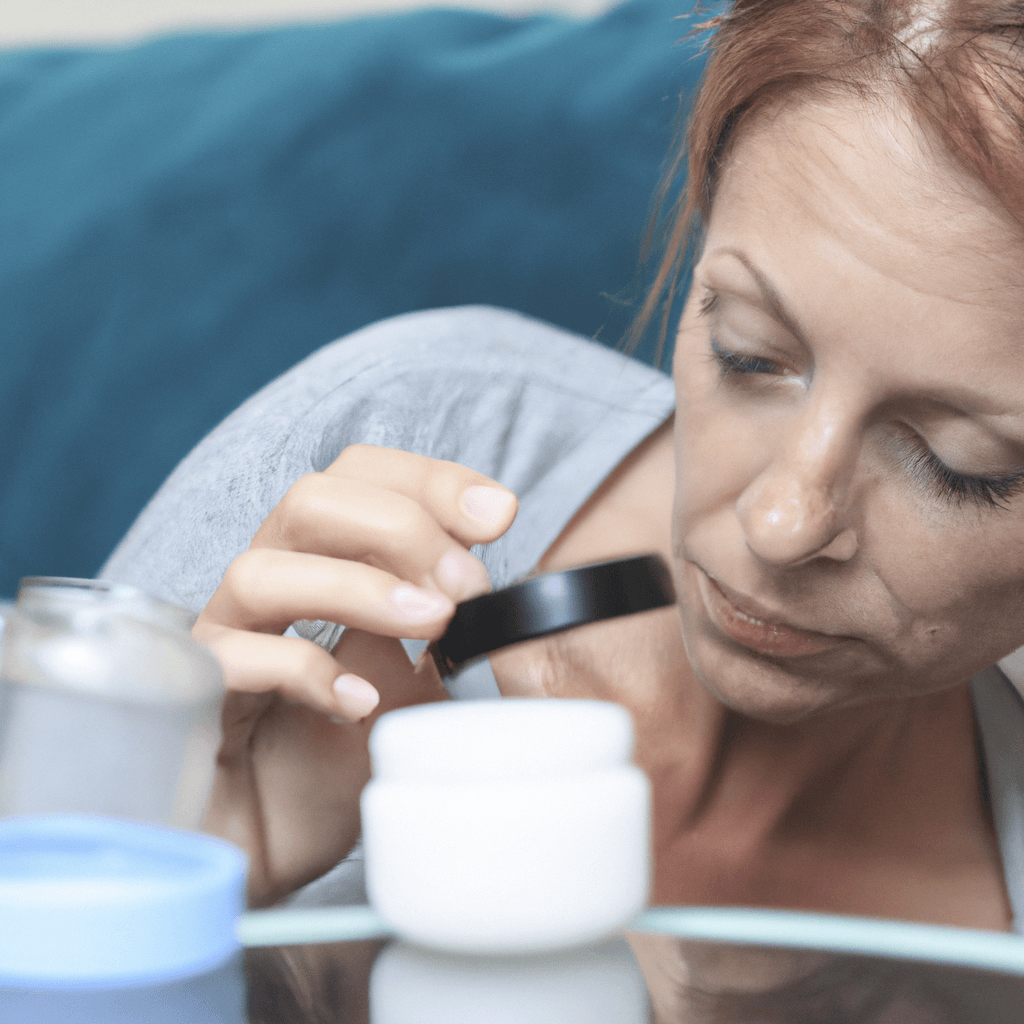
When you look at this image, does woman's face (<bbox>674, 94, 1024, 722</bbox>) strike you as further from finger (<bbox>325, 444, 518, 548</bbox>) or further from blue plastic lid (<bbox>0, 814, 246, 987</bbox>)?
blue plastic lid (<bbox>0, 814, 246, 987</bbox>)

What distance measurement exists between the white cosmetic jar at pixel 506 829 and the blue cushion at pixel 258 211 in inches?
33.7

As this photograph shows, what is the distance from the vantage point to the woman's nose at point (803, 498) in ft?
1.79

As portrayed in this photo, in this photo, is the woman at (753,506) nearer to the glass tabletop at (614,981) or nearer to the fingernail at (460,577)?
the fingernail at (460,577)

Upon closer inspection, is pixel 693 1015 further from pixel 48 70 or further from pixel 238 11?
pixel 238 11

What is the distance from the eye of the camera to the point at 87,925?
31cm

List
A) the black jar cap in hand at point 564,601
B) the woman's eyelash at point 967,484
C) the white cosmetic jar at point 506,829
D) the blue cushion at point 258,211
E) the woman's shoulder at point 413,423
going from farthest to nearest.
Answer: the blue cushion at point 258,211
the woman's shoulder at point 413,423
the woman's eyelash at point 967,484
the black jar cap in hand at point 564,601
the white cosmetic jar at point 506,829

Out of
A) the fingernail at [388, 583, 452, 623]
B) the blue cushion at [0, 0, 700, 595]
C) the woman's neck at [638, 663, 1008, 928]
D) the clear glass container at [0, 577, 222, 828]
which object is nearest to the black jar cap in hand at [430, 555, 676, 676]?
the fingernail at [388, 583, 452, 623]

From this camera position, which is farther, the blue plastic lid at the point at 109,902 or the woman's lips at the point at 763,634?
the woman's lips at the point at 763,634

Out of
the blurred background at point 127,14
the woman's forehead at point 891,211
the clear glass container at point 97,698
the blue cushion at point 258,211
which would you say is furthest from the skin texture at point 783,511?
the blurred background at point 127,14

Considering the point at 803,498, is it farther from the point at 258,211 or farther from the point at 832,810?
the point at 258,211

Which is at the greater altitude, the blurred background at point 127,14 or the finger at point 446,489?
the blurred background at point 127,14

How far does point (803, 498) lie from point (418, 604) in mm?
205

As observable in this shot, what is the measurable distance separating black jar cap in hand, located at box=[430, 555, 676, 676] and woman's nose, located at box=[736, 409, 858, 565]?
0.30ft

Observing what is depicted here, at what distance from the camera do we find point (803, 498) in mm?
548
